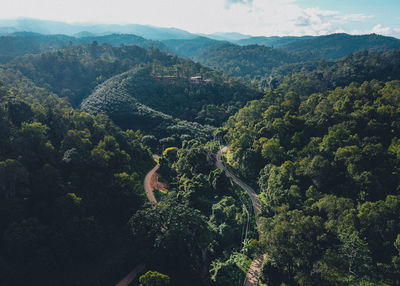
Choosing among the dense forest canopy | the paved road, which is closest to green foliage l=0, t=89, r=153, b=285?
the dense forest canopy

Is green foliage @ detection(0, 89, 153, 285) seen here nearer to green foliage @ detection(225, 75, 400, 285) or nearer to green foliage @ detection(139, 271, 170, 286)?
green foliage @ detection(139, 271, 170, 286)

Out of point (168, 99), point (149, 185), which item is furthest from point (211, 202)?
point (168, 99)

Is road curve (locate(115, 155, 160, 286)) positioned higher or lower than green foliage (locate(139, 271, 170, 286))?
lower

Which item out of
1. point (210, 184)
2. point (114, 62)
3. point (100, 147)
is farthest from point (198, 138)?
point (114, 62)

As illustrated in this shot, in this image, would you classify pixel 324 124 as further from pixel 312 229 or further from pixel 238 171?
pixel 312 229

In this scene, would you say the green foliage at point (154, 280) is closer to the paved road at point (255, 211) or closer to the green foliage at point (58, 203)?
the green foliage at point (58, 203)

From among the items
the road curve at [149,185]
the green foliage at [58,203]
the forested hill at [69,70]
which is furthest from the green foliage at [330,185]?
the forested hill at [69,70]

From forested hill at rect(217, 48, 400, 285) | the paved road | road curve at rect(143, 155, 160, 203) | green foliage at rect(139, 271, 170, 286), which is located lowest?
road curve at rect(143, 155, 160, 203)

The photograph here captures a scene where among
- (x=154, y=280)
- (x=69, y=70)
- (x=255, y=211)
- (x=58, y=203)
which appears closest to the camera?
(x=154, y=280)

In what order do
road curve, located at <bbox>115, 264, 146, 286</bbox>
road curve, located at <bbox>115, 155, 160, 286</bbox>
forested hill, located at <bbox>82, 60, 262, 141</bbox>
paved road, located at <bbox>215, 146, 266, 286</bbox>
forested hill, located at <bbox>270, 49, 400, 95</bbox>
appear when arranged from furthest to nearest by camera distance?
forested hill, located at <bbox>270, 49, 400, 95</bbox>, forested hill, located at <bbox>82, 60, 262, 141</bbox>, road curve, located at <bbox>115, 155, 160, 286</bbox>, road curve, located at <bbox>115, 264, 146, 286</bbox>, paved road, located at <bbox>215, 146, 266, 286</bbox>

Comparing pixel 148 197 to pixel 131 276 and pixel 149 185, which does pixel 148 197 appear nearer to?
pixel 149 185
